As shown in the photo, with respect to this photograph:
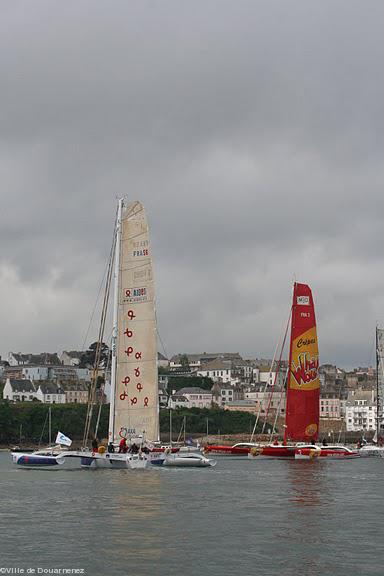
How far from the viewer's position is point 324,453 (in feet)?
305

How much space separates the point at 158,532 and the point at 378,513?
1302 centimetres

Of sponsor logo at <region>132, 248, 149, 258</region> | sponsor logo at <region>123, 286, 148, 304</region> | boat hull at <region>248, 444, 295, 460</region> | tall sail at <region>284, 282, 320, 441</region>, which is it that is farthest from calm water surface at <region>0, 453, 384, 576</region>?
tall sail at <region>284, 282, 320, 441</region>

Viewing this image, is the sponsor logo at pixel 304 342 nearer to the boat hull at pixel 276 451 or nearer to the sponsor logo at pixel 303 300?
the sponsor logo at pixel 303 300

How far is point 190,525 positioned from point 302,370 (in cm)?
5191

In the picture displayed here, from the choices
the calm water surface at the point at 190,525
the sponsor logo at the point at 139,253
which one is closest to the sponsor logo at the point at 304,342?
the calm water surface at the point at 190,525

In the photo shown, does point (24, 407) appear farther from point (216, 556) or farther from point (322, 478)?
point (216, 556)

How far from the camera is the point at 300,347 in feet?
296

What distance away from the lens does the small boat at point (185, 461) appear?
232 feet

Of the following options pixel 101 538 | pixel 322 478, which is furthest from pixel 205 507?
pixel 322 478

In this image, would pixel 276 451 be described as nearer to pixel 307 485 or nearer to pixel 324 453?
pixel 324 453

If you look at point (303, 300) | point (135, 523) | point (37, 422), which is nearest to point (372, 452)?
point (303, 300)

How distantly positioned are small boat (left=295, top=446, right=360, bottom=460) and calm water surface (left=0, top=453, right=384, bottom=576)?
21.9 metres

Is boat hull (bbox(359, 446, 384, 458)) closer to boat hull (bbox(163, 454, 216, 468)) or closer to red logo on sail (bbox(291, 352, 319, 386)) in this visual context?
red logo on sail (bbox(291, 352, 319, 386))

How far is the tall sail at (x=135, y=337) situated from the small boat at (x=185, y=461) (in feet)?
14.1
